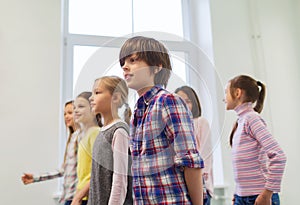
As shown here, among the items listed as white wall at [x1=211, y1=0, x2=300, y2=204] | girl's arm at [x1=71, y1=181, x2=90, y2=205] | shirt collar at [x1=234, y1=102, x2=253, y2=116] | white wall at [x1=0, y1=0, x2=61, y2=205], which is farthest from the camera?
white wall at [x1=211, y1=0, x2=300, y2=204]

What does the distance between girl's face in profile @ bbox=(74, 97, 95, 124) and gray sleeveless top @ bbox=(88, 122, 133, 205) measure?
59 millimetres

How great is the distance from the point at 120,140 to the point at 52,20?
1331mm

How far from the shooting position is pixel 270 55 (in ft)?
7.29

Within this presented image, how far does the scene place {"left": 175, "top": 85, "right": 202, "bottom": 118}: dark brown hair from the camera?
2.34ft

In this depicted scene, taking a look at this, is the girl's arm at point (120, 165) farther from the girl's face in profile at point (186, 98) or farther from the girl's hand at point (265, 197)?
the girl's hand at point (265, 197)

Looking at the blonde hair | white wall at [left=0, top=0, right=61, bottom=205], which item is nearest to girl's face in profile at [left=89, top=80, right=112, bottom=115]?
the blonde hair

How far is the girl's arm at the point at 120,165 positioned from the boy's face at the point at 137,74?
167 mm

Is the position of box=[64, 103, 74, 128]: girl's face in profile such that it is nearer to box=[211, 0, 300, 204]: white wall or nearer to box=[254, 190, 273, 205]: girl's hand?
box=[254, 190, 273, 205]: girl's hand

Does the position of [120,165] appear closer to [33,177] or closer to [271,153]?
[271,153]

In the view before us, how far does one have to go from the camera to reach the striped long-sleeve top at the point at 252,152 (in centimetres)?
129

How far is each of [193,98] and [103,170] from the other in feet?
1.34

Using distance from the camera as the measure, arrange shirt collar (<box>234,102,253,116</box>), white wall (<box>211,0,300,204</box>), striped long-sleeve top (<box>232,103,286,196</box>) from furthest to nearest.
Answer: white wall (<box>211,0,300,204</box>), shirt collar (<box>234,102,253,116</box>), striped long-sleeve top (<box>232,103,286,196</box>)

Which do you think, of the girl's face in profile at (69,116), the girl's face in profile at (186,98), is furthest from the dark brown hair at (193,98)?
the girl's face in profile at (69,116)

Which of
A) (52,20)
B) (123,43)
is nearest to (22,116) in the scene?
(52,20)
